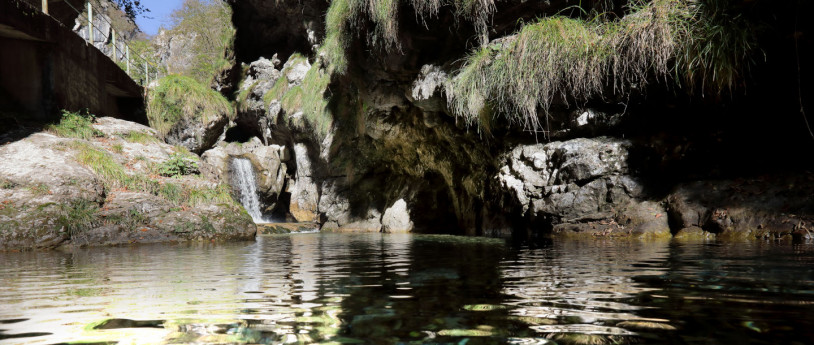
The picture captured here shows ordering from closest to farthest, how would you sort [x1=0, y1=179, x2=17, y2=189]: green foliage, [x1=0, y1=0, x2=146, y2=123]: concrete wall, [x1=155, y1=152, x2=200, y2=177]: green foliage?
[x1=0, y1=179, x2=17, y2=189]: green foliage
[x1=0, y1=0, x2=146, y2=123]: concrete wall
[x1=155, y1=152, x2=200, y2=177]: green foliage

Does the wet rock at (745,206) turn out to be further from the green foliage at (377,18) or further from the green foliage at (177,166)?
the green foliage at (177,166)

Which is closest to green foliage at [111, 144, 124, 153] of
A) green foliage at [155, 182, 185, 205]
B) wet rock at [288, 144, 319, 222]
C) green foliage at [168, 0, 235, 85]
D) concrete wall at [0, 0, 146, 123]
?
concrete wall at [0, 0, 146, 123]

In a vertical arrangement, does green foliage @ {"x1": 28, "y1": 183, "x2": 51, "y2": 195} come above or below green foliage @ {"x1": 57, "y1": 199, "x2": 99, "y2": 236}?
above

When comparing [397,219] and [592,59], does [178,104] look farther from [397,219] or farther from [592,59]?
[592,59]

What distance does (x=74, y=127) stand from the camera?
10.0 metres

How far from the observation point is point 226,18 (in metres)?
24.4

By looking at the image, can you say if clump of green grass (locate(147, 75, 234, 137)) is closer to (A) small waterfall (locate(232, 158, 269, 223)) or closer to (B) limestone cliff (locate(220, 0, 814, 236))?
(A) small waterfall (locate(232, 158, 269, 223))

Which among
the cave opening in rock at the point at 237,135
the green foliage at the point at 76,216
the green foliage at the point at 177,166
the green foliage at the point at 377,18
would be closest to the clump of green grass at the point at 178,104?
the cave opening in rock at the point at 237,135

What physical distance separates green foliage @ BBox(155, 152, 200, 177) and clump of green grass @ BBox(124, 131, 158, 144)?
1234mm

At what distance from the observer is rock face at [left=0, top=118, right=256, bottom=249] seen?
680 centimetres

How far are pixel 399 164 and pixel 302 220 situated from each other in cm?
742

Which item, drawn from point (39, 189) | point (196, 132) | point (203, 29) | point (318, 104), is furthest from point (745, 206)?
point (203, 29)

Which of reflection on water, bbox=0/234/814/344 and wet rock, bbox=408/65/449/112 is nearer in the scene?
reflection on water, bbox=0/234/814/344

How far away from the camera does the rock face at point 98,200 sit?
6801 mm
